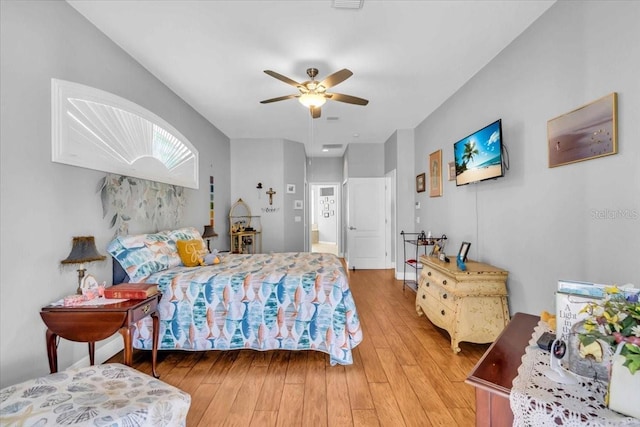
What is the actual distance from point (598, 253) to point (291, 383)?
7.37 feet

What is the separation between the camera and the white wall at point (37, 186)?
1.62 m

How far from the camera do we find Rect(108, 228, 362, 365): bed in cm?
233

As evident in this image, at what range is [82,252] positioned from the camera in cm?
190

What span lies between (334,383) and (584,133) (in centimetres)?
242

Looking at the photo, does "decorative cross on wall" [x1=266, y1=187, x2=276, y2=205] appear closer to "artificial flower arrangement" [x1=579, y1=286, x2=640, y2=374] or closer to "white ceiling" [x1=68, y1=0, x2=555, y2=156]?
"white ceiling" [x1=68, y1=0, x2=555, y2=156]

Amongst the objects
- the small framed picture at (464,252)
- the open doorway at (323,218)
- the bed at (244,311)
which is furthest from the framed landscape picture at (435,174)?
the open doorway at (323,218)

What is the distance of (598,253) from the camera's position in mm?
1721

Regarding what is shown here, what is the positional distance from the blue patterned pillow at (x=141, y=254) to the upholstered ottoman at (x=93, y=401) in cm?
105

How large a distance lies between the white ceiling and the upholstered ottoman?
2.42 metres

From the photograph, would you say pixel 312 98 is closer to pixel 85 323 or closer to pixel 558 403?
pixel 85 323

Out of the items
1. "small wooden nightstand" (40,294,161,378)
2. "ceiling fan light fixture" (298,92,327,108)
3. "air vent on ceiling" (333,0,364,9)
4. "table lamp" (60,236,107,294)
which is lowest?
"small wooden nightstand" (40,294,161,378)

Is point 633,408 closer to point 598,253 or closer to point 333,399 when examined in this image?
point 598,253

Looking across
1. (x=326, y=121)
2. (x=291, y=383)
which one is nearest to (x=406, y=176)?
(x=326, y=121)

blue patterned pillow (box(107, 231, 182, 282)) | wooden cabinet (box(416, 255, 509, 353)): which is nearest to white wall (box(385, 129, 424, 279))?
wooden cabinet (box(416, 255, 509, 353))
